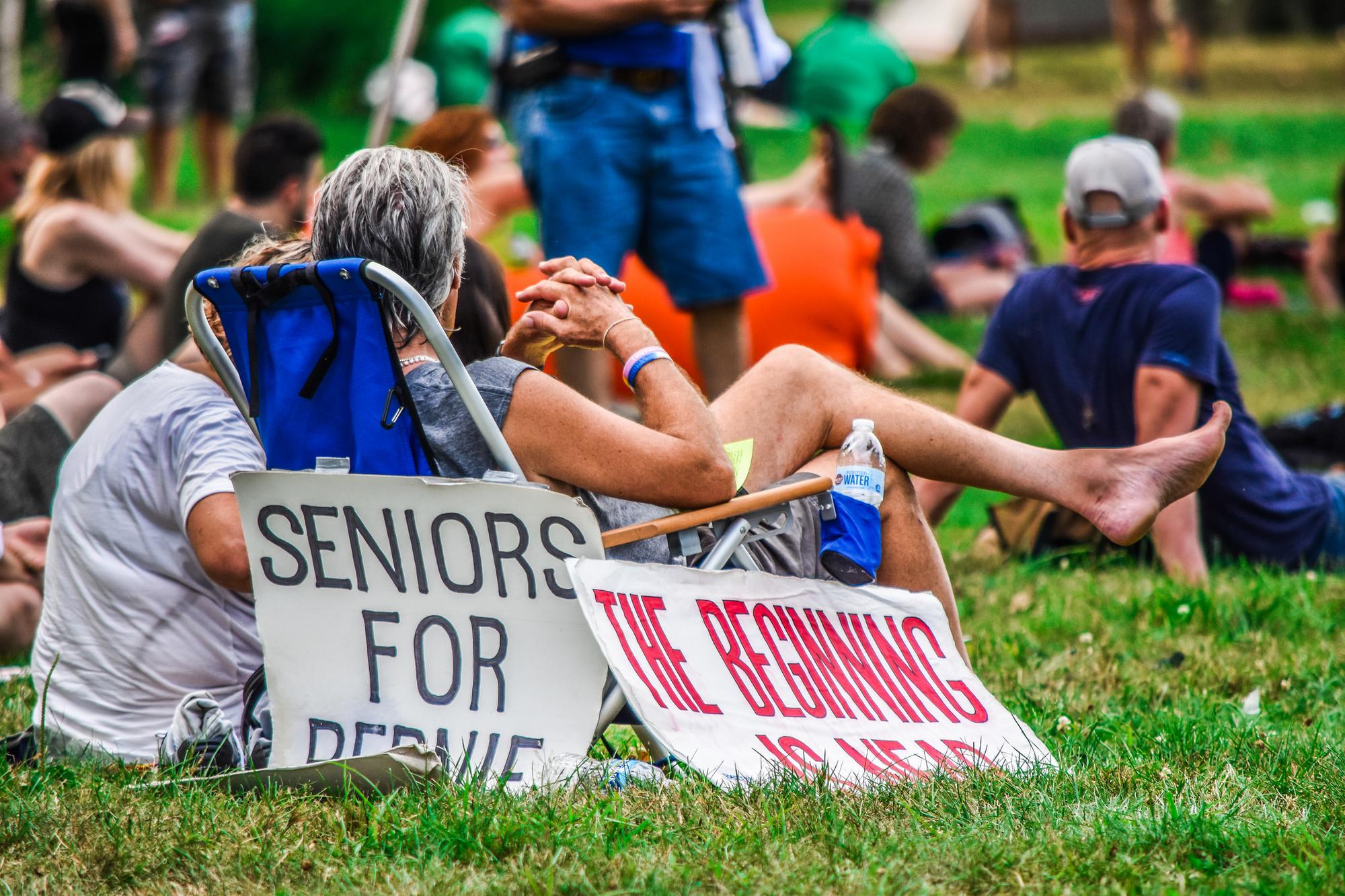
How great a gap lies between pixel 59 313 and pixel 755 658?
14.4ft

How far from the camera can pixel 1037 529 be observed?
532cm

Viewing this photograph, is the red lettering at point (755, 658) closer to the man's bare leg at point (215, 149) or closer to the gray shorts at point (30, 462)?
the gray shorts at point (30, 462)

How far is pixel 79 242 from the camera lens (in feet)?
20.9

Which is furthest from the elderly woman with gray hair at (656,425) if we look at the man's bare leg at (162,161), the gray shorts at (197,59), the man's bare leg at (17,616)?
the man's bare leg at (162,161)

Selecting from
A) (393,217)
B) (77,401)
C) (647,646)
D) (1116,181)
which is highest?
(393,217)

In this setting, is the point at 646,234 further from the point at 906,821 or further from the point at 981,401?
the point at 906,821

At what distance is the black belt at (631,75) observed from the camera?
5.93 meters

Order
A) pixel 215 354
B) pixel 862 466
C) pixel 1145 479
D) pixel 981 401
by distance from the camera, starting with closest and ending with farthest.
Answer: pixel 215 354
pixel 862 466
pixel 1145 479
pixel 981 401

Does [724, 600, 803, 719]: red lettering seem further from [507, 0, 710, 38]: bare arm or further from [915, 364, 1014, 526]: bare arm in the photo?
[507, 0, 710, 38]: bare arm

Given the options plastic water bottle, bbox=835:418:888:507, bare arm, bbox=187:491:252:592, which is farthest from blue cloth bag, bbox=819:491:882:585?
bare arm, bbox=187:491:252:592

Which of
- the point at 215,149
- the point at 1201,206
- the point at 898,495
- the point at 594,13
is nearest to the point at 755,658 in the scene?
the point at 898,495

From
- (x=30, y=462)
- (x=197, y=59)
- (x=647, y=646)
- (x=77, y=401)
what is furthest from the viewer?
(x=197, y=59)

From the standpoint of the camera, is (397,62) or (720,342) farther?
(397,62)

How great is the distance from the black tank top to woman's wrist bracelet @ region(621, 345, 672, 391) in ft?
13.0
